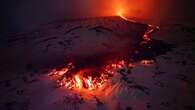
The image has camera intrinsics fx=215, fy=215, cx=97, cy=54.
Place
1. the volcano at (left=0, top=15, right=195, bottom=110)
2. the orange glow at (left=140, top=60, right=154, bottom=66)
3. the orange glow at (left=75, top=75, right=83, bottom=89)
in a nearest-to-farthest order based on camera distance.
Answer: the volcano at (left=0, top=15, right=195, bottom=110)
the orange glow at (left=75, top=75, right=83, bottom=89)
the orange glow at (left=140, top=60, right=154, bottom=66)

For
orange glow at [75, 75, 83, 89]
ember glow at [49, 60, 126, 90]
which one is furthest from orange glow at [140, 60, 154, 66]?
orange glow at [75, 75, 83, 89]

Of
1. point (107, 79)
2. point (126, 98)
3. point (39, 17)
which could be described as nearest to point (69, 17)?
point (39, 17)

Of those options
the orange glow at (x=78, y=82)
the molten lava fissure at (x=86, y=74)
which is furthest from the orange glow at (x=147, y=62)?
the orange glow at (x=78, y=82)

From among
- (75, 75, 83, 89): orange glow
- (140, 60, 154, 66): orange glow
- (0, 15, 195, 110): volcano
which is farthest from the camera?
(140, 60, 154, 66): orange glow

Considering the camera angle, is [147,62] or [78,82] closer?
[78,82]

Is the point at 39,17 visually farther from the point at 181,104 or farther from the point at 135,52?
the point at 181,104

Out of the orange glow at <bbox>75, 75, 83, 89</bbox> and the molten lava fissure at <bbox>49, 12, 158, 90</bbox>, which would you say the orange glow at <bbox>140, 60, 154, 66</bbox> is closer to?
the molten lava fissure at <bbox>49, 12, 158, 90</bbox>

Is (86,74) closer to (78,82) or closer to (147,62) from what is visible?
(78,82)

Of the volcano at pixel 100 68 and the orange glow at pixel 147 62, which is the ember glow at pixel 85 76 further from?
the orange glow at pixel 147 62

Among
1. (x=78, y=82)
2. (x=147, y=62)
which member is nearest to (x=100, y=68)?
(x=78, y=82)
